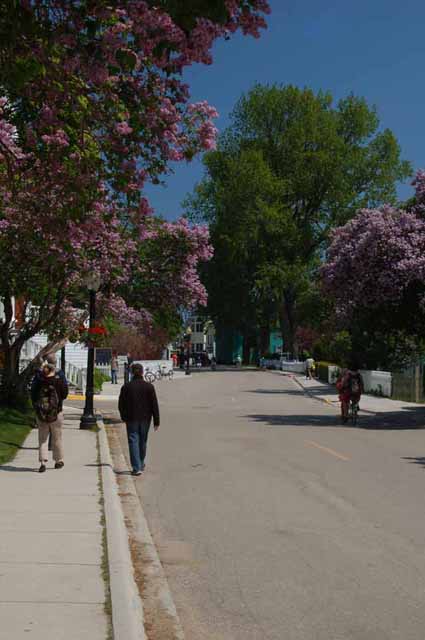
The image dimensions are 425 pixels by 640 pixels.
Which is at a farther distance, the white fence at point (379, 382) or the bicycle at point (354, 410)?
the white fence at point (379, 382)

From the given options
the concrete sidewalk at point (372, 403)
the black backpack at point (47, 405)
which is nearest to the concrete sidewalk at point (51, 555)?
the black backpack at point (47, 405)

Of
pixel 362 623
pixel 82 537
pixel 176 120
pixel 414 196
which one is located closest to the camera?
pixel 362 623

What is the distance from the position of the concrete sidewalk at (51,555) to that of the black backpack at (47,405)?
0.88 metres

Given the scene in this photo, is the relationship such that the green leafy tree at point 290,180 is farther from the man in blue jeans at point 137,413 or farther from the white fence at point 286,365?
the man in blue jeans at point 137,413

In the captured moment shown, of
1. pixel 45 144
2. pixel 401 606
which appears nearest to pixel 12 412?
pixel 45 144

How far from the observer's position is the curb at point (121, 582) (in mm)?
5866

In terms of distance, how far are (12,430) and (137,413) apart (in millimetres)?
7170

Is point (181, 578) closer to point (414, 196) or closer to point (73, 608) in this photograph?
point (73, 608)

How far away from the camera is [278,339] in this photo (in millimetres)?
143250

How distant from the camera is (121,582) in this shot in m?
7.02

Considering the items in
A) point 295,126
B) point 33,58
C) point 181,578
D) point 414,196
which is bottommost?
point 181,578

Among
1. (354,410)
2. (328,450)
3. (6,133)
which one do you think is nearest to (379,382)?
(354,410)

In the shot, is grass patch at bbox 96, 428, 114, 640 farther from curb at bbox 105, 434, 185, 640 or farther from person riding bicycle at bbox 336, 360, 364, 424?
person riding bicycle at bbox 336, 360, 364, 424

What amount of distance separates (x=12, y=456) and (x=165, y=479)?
3.55m
